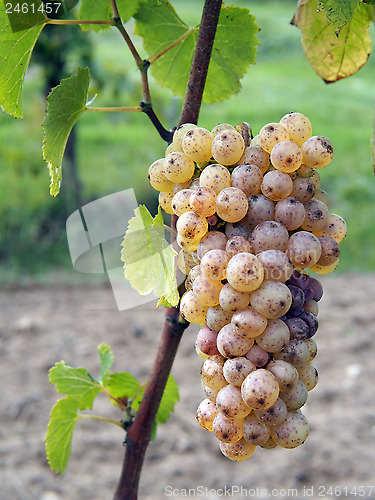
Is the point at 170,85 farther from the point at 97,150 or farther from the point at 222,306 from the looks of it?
the point at 97,150

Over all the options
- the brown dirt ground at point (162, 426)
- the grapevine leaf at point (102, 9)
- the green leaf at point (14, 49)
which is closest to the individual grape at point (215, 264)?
the green leaf at point (14, 49)

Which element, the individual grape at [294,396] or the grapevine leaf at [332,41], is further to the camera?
the grapevine leaf at [332,41]

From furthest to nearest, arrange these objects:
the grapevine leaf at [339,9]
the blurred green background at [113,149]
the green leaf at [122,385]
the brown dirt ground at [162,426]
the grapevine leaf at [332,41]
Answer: the blurred green background at [113,149], the brown dirt ground at [162,426], the green leaf at [122,385], the grapevine leaf at [332,41], the grapevine leaf at [339,9]

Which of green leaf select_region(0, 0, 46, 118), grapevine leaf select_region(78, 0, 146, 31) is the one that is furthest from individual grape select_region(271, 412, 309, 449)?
grapevine leaf select_region(78, 0, 146, 31)

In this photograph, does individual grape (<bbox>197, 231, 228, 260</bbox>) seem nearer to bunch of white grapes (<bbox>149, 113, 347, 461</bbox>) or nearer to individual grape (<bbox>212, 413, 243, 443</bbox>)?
bunch of white grapes (<bbox>149, 113, 347, 461</bbox>)

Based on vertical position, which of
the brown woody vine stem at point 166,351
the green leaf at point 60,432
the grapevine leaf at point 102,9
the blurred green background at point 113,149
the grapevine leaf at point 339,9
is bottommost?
the blurred green background at point 113,149

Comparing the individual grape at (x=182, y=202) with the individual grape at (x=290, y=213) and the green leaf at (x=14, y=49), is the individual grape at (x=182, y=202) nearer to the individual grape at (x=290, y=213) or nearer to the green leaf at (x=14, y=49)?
the individual grape at (x=290, y=213)

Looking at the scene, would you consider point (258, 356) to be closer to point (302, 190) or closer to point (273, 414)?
point (273, 414)
